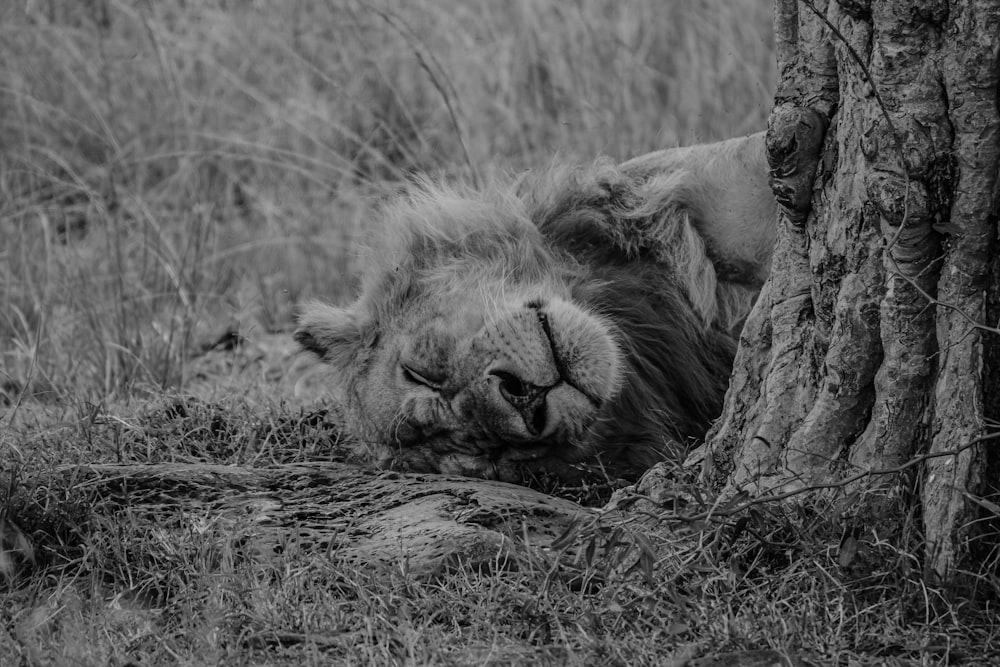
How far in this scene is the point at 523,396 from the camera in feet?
11.2

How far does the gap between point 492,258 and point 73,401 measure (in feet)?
5.61

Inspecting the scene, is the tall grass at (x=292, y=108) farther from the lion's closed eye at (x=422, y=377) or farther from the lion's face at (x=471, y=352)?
the lion's closed eye at (x=422, y=377)

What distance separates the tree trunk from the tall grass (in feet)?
10.9

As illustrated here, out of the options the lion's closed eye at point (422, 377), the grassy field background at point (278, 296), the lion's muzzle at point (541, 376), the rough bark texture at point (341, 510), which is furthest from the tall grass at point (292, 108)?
the lion's muzzle at point (541, 376)

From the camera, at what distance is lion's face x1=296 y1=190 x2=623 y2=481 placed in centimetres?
344

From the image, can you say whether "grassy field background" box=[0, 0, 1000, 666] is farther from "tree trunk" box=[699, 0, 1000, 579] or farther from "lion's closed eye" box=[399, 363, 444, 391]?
"lion's closed eye" box=[399, 363, 444, 391]

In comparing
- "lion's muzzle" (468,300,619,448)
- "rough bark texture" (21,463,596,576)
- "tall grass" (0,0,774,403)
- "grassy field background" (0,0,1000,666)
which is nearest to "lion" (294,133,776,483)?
"lion's muzzle" (468,300,619,448)

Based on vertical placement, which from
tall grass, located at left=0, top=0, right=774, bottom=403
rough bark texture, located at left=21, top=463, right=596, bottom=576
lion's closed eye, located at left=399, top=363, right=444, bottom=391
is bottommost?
rough bark texture, located at left=21, top=463, right=596, bottom=576

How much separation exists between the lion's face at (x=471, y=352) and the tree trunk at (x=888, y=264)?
70 centimetres

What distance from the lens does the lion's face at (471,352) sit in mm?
3439

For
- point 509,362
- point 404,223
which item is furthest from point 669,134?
point 509,362

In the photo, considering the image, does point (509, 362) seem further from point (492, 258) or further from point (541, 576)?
point (541, 576)

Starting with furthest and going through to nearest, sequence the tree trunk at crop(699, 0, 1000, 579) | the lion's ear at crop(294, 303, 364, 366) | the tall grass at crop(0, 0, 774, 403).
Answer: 1. the tall grass at crop(0, 0, 774, 403)
2. the lion's ear at crop(294, 303, 364, 366)
3. the tree trunk at crop(699, 0, 1000, 579)

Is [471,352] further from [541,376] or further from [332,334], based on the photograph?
[332,334]
